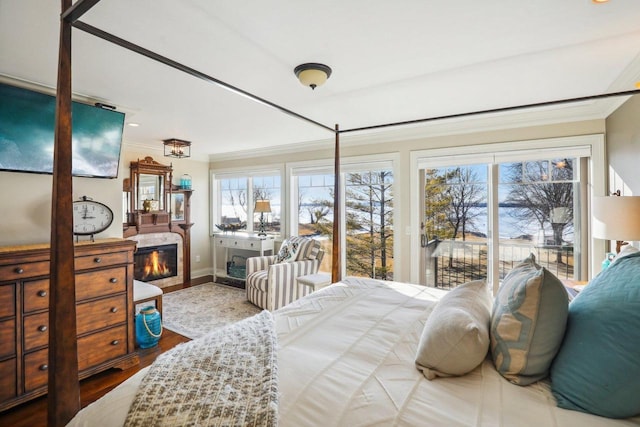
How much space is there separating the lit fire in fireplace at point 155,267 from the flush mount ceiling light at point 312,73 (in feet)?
14.2

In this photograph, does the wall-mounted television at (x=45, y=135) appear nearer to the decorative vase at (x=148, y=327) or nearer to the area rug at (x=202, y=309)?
the decorative vase at (x=148, y=327)

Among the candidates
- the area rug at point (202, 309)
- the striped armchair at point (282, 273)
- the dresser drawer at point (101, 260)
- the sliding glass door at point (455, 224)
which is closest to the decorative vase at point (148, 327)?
the area rug at point (202, 309)

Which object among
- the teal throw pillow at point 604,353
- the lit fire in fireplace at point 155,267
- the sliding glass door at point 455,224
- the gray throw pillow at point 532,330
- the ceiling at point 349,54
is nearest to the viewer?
the teal throw pillow at point 604,353

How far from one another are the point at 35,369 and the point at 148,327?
947mm

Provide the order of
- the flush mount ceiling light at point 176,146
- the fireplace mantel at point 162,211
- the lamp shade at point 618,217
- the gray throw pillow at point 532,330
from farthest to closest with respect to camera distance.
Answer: the fireplace mantel at point 162,211 → the flush mount ceiling light at point 176,146 → the lamp shade at point 618,217 → the gray throw pillow at point 532,330

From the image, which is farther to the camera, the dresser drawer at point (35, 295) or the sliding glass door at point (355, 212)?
the sliding glass door at point (355, 212)

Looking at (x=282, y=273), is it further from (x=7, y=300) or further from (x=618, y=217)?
(x=618, y=217)

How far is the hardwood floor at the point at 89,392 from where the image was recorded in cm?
202

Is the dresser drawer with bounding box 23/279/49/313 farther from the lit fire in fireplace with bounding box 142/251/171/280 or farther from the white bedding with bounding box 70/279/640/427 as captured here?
the lit fire in fireplace with bounding box 142/251/171/280

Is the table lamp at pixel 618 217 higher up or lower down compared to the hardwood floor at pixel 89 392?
higher up

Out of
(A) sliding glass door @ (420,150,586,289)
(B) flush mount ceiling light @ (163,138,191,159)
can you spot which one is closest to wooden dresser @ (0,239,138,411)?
(B) flush mount ceiling light @ (163,138,191,159)

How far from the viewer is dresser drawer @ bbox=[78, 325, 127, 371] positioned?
7.79 ft

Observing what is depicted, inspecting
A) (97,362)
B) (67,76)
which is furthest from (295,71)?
(97,362)

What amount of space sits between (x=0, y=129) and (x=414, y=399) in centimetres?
318
